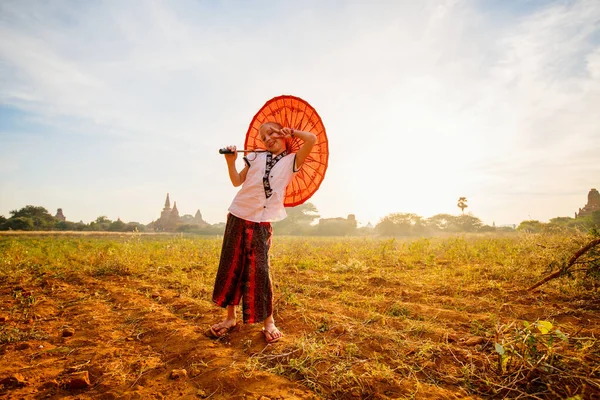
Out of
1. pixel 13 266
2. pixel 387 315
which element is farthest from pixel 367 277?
pixel 13 266

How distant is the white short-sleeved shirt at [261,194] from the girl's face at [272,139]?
11 cm

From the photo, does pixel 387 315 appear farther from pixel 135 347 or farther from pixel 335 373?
pixel 135 347

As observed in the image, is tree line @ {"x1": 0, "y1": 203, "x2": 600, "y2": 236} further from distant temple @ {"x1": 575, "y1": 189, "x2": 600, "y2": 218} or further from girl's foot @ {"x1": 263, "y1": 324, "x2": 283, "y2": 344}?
girl's foot @ {"x1": 263, "y1": 324, "x2": 283, "y2": 344}

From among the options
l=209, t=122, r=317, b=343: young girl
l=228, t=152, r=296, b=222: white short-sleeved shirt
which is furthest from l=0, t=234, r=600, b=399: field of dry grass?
l=228, t=152, r=296, b=222: white short-sleeved shirt

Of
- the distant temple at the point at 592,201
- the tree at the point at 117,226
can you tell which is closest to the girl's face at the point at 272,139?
the distant temple at the point at 592,201

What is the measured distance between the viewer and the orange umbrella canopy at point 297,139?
2.50 m

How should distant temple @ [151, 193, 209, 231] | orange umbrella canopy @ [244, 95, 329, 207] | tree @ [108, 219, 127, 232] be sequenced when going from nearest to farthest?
orange umbrella canopy @ [244, 95, 329, 207] → tree @ [108, 219, 127, 232] → distant temple @ [151, 193, 209, 231]

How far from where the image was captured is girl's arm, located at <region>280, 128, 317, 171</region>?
87.9 inches

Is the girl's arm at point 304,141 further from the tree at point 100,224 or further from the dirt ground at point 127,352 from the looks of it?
the tree at point 100,224

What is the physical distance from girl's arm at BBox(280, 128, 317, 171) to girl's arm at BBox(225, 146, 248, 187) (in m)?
0.43

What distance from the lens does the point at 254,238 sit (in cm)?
227

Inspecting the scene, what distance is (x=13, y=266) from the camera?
4504 mm

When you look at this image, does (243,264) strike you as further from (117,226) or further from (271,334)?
(117,226)

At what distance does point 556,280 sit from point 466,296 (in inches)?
50.8
